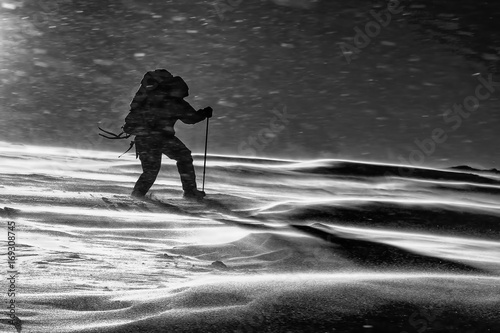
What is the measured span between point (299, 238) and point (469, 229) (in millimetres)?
3602

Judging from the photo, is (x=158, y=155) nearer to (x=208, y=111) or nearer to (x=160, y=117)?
(x=160, y=117)

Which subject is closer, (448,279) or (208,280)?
(208,280)

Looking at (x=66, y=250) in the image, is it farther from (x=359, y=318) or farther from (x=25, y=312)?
(x=359, y=318)

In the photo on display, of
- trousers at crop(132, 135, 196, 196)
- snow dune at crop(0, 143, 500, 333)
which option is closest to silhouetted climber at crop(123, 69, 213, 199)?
trousers at crop(132, 135, 196, 196)

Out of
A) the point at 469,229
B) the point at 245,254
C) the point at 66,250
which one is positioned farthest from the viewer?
the point at 469,229

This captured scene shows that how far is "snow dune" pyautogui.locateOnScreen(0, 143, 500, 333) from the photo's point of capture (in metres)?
3.39

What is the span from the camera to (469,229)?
9062 millimetres

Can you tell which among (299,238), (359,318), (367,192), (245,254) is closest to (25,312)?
(359,318)

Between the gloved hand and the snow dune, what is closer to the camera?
the snow dune

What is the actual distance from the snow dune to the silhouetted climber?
63 cm

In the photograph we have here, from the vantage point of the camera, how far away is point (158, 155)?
31.4ft

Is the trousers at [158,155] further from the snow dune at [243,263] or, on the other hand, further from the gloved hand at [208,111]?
the gloved hand at [208,111]

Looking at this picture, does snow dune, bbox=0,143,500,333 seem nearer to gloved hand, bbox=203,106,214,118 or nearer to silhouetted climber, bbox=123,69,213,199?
silhouetted climber, bbox=123,69,213,199

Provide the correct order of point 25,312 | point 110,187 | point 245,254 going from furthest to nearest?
point 110,187, point 245,254, point 25,312
